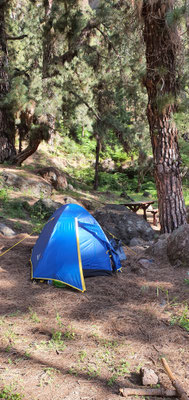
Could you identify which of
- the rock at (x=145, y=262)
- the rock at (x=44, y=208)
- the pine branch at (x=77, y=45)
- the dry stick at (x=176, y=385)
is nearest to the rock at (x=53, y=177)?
the rock at (x=44, y=208)

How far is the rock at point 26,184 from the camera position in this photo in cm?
1134

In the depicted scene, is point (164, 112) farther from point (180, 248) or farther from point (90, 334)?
point (90, 334)

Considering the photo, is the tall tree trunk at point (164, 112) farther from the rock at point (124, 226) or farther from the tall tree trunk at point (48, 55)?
the tall tree trunk at point (48, 55)

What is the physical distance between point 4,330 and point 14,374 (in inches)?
30.5

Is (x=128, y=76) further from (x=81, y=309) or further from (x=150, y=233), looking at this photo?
(x=81, y=309)

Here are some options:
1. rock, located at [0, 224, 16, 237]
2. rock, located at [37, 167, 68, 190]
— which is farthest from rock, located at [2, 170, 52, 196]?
rock, located at [0, 224, 16, 237]

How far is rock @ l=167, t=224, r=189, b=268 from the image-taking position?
5754 mm

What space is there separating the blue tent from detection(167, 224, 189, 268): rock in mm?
1096

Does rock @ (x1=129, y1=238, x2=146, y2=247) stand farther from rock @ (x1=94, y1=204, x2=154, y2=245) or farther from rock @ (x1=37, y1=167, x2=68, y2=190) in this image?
rock @ (x1=37, y1=167, x2=68, y2=190)

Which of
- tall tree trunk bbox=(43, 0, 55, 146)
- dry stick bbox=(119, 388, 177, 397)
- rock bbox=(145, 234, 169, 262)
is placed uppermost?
tall tree trunk bbox=(43, 0, 55, 146)

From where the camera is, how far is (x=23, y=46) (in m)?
18.3

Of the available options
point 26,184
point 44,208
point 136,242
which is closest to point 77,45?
point 26,184

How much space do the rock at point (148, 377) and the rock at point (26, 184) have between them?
915 centimetres

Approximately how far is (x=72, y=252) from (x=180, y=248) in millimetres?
2067
